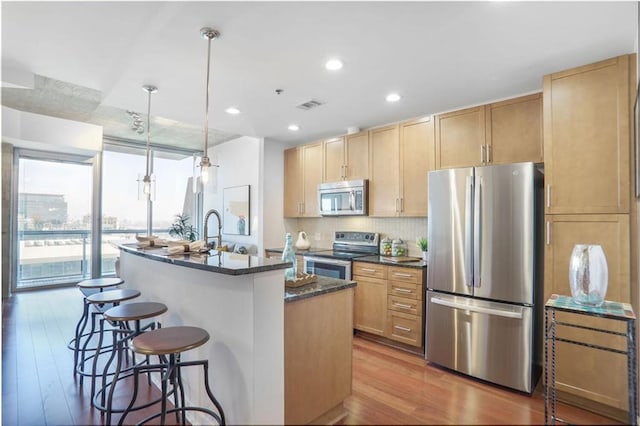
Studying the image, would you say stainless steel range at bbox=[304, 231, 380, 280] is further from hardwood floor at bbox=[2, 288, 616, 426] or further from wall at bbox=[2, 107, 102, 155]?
wall at bbox=[2, 107, 102, 155]

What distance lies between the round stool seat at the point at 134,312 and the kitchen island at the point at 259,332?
0.42ft

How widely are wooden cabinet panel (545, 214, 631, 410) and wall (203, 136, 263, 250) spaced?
3.34 m

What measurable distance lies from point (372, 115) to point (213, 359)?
2.74 meters

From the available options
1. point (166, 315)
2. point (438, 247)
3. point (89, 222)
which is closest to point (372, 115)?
point (438, 247)

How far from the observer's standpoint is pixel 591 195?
206cm

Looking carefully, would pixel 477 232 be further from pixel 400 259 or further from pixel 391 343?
pixel 391 343

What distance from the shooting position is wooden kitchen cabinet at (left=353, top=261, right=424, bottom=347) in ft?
9.39

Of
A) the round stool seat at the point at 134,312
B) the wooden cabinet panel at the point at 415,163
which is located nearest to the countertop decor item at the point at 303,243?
the wooden cabinet panel at the point at 415,163

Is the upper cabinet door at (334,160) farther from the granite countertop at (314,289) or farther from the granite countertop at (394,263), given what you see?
the granite countertop at (314,289)

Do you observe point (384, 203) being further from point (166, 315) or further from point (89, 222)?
point (89, 222)

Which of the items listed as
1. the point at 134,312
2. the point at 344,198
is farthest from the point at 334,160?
the point at 134,312

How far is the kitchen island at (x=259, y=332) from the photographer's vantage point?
140cm

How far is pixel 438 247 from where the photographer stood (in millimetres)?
2656

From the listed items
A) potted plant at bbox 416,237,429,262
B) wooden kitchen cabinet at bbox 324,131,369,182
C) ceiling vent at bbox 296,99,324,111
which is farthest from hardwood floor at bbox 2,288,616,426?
ceiling vent at bbox 296,99,324,111
